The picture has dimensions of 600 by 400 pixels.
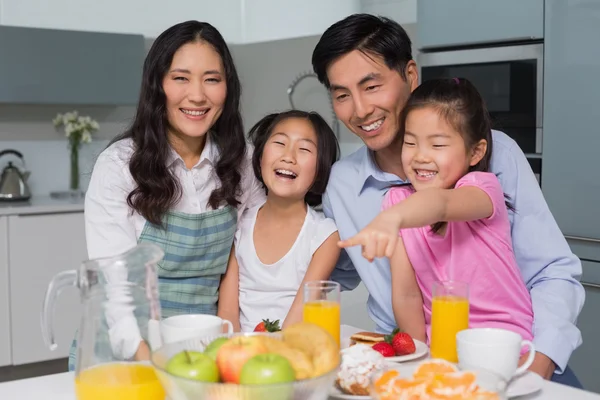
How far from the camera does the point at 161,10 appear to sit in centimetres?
445

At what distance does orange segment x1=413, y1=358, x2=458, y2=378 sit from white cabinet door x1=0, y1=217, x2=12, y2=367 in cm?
303

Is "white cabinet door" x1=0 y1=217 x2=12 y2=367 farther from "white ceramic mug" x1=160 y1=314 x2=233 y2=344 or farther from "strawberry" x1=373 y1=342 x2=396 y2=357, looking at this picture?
"strawberry" x1=373 y1=342 x2=396 y2=357

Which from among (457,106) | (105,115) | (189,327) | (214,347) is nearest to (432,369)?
(214,347)

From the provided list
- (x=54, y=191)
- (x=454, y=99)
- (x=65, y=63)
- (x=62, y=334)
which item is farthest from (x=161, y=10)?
(x=454, y=99)

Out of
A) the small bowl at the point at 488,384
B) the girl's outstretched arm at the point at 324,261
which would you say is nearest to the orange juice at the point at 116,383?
the small bowl at the point at 488,384

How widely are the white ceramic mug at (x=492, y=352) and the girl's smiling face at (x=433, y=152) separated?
0.47 m

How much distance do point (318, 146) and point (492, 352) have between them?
944 mm

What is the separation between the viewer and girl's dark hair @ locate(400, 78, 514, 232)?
167 cm

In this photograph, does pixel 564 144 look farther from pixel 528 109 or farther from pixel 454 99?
pixel 454 99

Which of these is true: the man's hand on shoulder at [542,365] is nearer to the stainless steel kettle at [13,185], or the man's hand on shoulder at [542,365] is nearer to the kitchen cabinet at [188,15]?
the kitchen cabinet at [188,15]

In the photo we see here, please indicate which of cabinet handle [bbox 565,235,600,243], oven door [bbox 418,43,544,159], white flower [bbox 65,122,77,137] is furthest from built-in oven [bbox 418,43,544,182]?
white flower [bbox 65,122,77,137]

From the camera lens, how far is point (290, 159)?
197cm

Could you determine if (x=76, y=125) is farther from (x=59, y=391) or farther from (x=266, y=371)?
(x=266, y=371)

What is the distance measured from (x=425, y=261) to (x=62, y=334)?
8.82 ft
